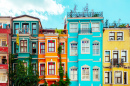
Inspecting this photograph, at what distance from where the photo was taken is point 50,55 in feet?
73.9

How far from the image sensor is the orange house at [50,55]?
22453 millimetres

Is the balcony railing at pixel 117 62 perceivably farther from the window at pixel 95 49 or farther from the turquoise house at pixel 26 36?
the turquoise house at pixel 26 36

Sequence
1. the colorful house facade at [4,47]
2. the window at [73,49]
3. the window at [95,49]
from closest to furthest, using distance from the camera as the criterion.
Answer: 1. the colorful house facade at [4,47]
2. the window at [95,49]
3. the window at [73,49]

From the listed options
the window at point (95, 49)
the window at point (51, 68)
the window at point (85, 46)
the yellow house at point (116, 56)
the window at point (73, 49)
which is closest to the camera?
the window at point (51, 68)

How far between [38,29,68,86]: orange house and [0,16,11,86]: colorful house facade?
4607mm

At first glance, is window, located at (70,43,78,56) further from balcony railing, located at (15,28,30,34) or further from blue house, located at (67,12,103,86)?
balcony railing, located at (15,28,30,34)

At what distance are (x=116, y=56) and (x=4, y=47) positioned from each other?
16.8 m

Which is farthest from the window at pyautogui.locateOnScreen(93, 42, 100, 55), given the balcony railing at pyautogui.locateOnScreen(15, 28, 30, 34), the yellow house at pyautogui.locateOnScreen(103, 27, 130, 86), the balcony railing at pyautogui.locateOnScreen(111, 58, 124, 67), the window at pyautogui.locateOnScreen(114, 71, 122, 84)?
the balcony railing at pyautogui.locateOnScreen(15, 28, 30, 34)

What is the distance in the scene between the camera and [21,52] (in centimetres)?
2261

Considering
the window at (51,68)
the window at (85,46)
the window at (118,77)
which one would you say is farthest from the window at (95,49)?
the window at (51,68)

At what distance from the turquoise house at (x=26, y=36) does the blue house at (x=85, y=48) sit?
5.18 metres

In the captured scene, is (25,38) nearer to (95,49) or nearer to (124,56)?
(95,49)

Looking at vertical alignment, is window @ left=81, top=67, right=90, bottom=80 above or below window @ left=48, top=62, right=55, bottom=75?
below

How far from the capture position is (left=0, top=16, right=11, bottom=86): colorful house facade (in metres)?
22.4
